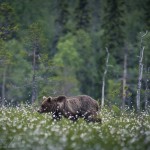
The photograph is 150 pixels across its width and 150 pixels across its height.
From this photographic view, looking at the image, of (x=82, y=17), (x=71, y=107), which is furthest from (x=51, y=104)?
(x=82, y=17)

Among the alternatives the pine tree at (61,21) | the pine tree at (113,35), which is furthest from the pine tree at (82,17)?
the pine tree at (113,35)

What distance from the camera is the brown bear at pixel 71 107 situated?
1985cm

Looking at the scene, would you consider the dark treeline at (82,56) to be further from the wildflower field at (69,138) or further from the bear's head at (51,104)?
the wildflower field at (69,138)

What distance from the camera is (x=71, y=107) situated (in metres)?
20.0

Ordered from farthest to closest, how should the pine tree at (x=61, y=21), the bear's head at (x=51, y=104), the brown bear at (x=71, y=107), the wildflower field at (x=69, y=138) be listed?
the pine tree at (x=61, y=21)
the bear's head at (x=51, y=104)
the brown bear at (x=71, y=107)
the wildflower field at (x=69, y=138)

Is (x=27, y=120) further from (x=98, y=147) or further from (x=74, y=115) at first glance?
(x=98, y=147)

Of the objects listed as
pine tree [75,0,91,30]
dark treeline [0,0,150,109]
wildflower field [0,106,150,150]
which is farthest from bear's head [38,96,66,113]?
pine tree [75,0,91,30]

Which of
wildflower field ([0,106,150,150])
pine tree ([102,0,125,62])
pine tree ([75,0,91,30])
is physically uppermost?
pine tree ([75,0,91,30])

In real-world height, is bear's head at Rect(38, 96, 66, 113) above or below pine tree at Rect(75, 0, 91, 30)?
below

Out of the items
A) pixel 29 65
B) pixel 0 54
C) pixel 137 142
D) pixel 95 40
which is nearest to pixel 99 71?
pixel 29 65

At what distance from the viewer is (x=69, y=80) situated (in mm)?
56969

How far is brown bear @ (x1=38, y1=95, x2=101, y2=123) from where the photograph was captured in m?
19.9

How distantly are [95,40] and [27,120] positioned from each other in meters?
57.9

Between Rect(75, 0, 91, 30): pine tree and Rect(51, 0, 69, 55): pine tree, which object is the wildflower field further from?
Rect(75, 0, 91, 30): pine tree
